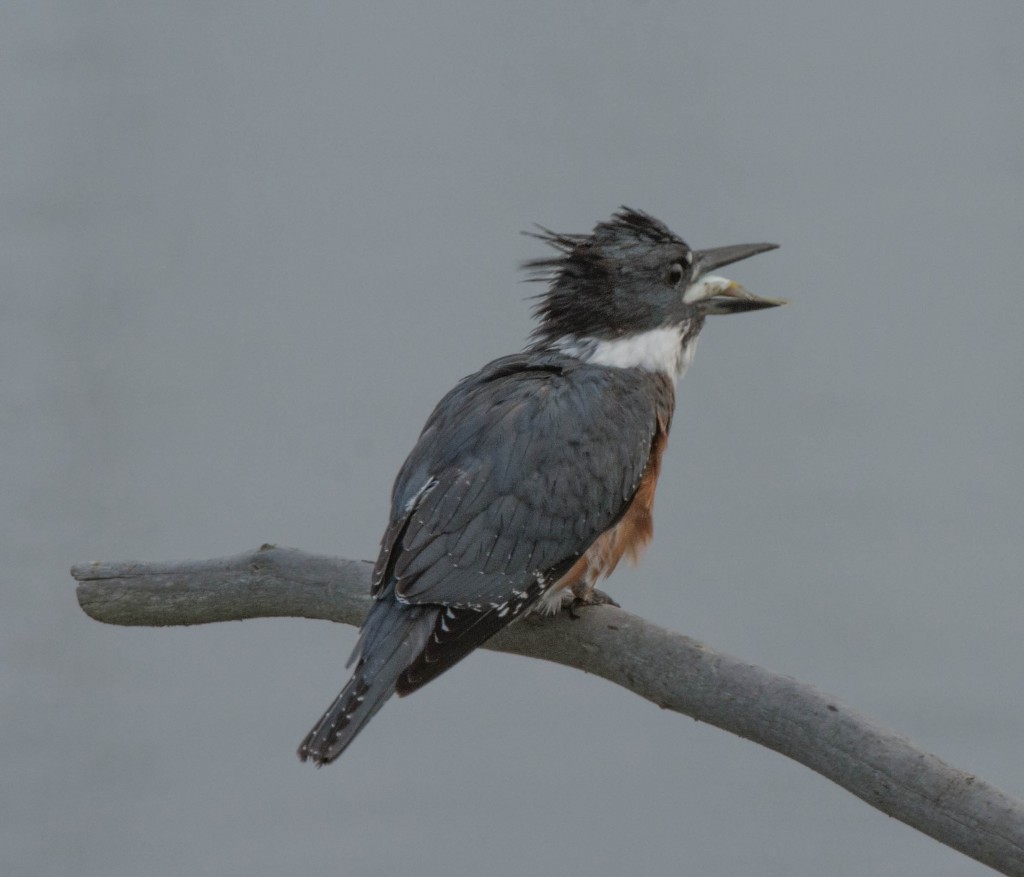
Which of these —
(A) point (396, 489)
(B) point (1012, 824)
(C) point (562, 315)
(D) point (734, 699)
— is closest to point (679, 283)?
(C) point (562, 315)

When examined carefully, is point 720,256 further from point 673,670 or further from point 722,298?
point 673,670

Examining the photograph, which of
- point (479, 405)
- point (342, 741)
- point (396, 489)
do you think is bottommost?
point (342, 741)

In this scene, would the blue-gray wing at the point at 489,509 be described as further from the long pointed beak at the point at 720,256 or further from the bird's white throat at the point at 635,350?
the long pointed beak at the point at 720,256

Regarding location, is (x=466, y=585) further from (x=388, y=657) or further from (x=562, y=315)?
(x=562, y=315)

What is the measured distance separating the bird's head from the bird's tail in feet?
1.98

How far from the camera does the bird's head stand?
2078 millimetres

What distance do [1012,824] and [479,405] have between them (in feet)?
2.99

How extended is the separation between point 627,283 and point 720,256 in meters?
0.18

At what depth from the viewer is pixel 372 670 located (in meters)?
1.65

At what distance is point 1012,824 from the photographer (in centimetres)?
Answer: 143

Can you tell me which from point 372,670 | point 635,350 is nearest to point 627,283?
point 635,350

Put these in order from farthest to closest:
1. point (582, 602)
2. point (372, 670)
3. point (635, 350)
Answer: point (635, 350) → point (582, 602) → point (372, 670)

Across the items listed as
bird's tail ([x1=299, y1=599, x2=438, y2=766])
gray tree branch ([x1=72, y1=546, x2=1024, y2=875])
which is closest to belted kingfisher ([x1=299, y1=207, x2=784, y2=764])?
bird's tail ([x1=299, y1=599, x2=438, y2=766])

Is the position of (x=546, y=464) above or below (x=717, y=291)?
below
